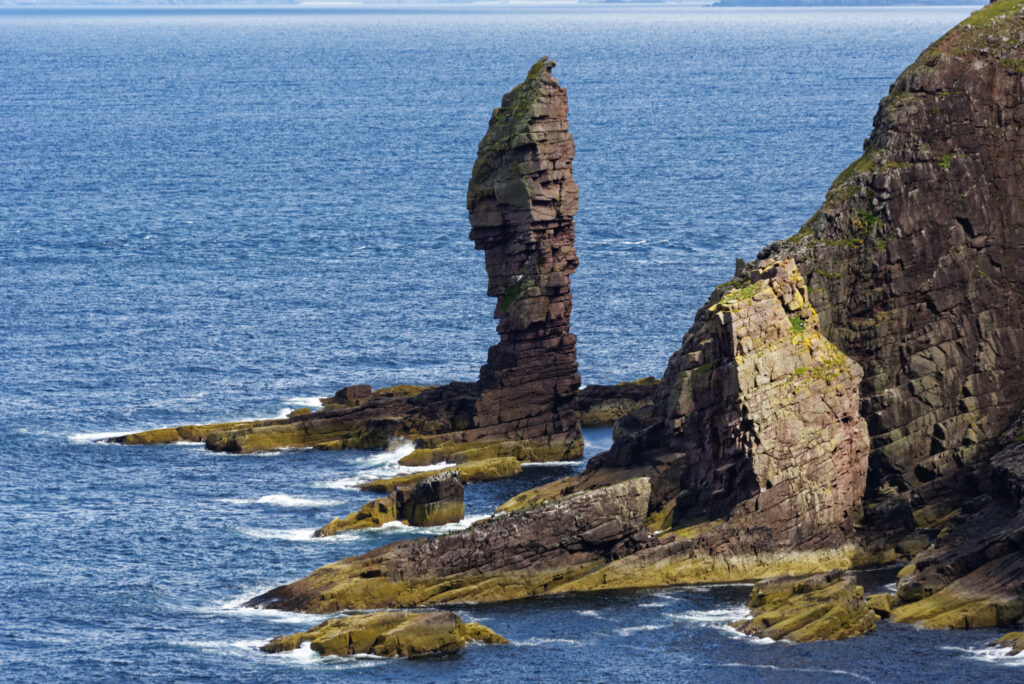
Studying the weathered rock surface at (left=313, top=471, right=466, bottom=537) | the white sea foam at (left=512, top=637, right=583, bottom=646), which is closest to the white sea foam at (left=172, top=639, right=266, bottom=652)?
the white sea foam at (left=512, top=637, right=583, bottom=646)

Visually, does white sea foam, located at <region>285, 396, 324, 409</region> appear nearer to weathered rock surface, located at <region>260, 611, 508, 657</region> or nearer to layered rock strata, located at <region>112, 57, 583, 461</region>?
layered rock strata, located at <region>112, 57, 583, 461</region>

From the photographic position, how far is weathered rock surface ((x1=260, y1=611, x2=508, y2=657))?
90375 mm

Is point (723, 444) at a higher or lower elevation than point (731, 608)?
higher

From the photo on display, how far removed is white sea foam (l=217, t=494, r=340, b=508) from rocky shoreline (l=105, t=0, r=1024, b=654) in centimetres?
428

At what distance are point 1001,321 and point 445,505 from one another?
1340 inches

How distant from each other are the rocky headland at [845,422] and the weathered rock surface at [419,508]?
15.3 feet

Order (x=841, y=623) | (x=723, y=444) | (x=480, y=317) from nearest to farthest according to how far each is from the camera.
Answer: (x=841, y=623) → (x=723, y=444) → (x=480, y=317)

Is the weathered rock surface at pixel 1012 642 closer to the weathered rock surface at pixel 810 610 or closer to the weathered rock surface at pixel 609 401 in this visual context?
the weathered rock surface at pixel 810 610

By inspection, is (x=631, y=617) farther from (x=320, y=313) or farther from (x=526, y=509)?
(x=320, y=313)

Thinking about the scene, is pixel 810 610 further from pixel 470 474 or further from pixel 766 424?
pixel 470 474

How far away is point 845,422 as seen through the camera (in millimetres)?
103750

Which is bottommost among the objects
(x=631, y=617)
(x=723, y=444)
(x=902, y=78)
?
(x=631, y=617)

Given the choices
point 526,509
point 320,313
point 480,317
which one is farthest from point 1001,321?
point 320,313

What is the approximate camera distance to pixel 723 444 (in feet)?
335
